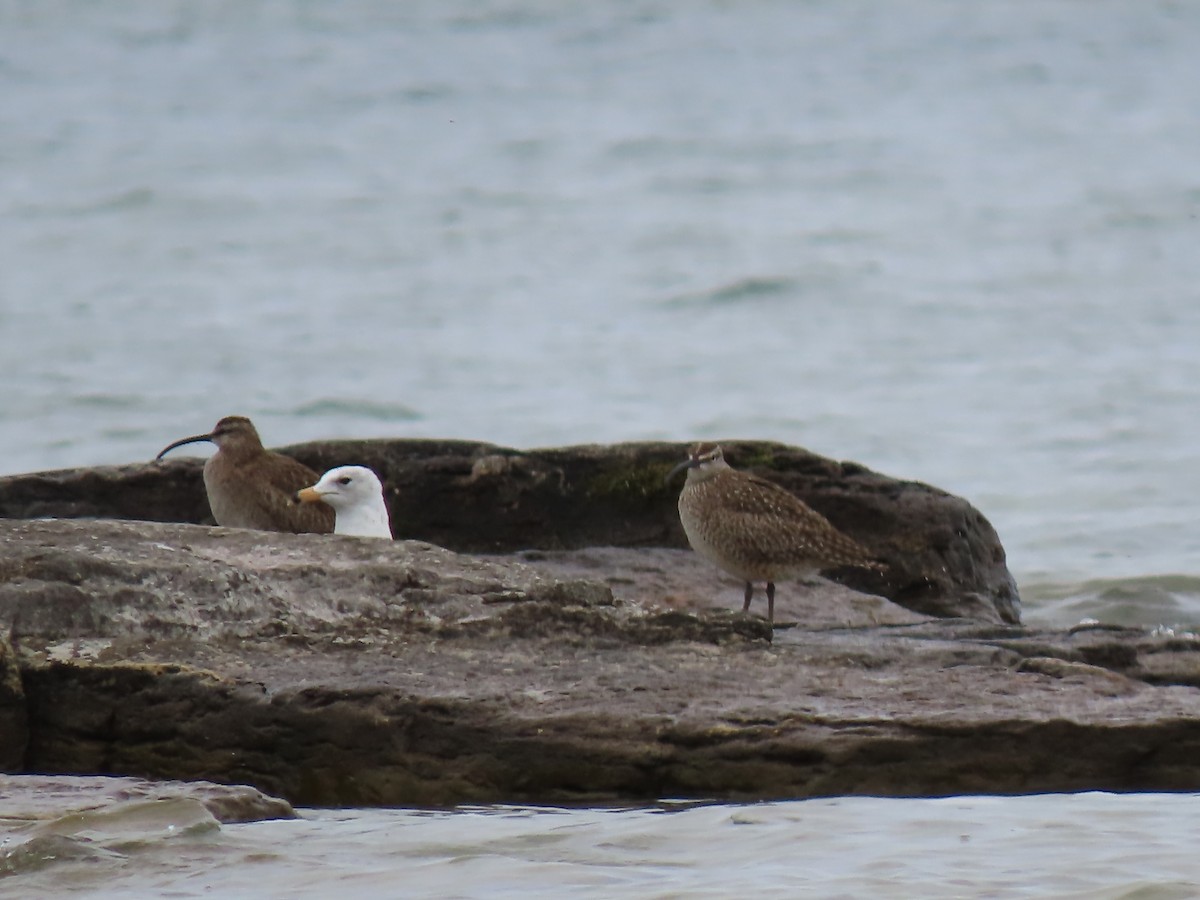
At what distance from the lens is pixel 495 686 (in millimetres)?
6625

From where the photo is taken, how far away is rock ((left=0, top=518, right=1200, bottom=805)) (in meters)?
6.35

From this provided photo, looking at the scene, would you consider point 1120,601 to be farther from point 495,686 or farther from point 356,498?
point 495,686

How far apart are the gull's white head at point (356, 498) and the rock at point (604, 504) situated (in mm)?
642

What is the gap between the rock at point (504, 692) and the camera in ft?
20.8

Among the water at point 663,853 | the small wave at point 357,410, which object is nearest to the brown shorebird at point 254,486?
the water at point 663,853

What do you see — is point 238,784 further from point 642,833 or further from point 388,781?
point 642,833

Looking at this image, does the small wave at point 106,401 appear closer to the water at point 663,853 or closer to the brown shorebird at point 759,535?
the brown shorebird at point 759,535

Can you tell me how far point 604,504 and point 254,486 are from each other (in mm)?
1663

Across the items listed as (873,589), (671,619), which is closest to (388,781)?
(671,619)

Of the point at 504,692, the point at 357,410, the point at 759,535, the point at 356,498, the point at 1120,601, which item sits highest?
the point at 357,410

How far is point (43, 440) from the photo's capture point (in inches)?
781

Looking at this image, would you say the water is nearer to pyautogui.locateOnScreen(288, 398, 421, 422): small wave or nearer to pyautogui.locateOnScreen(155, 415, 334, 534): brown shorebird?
pyautogui.locateOnScreen(155, 415, 334, 534): brown shorebird

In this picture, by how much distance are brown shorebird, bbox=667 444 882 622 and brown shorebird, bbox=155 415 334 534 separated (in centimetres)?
197

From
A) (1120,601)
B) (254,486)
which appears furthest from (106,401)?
(254,486)
